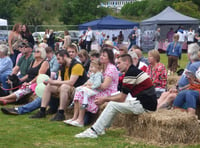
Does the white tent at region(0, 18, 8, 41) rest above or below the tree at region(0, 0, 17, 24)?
below

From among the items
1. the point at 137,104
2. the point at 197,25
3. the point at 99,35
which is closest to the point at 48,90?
the point at 137,104

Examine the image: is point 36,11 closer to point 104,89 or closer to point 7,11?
point 7,11

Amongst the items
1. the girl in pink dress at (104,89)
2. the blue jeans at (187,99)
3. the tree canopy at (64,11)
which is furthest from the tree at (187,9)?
the blue jeans at (187,99)

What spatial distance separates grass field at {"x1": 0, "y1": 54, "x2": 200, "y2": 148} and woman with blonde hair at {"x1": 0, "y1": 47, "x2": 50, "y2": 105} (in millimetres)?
1481

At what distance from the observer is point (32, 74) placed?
877 centimetres

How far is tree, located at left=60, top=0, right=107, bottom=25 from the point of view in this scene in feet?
186

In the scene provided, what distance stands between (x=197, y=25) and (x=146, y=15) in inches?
1774

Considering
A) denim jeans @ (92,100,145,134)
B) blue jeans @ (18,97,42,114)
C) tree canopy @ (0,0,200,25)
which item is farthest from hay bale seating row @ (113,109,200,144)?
tree canopy @ (0,0,200,25)

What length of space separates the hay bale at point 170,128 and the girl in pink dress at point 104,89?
118cm

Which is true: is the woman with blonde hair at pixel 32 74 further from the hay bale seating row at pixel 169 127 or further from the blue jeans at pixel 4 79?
the hay bale seating row at pixel 169 127

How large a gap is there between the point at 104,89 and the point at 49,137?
53.5 inches

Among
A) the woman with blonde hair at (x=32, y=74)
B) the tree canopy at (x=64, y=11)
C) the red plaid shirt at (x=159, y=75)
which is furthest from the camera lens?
the tree canopy at (x=64, y=11)

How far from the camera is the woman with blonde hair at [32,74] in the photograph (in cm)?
849

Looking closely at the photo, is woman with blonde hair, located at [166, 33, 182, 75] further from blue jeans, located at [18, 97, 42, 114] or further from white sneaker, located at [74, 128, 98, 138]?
white sneaker, located at [74, 128, 98, 138]
